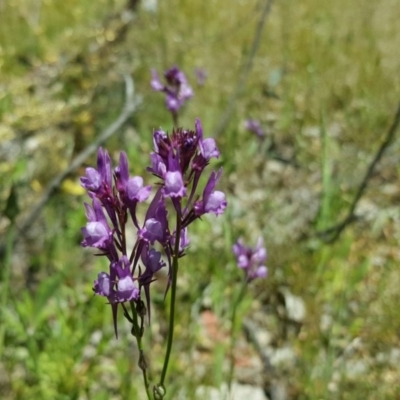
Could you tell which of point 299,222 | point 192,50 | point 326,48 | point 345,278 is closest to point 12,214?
point 345,278

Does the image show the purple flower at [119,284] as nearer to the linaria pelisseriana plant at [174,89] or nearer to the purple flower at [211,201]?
the purple flower at [211,201]

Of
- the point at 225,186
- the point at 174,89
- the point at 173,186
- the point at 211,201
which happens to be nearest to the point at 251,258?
the point at 174,89

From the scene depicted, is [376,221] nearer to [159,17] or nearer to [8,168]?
[8,168]

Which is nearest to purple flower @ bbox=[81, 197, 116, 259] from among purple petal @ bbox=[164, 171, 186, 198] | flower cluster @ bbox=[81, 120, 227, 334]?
flower cluster @ bbox=[81, 120, 227, 334]

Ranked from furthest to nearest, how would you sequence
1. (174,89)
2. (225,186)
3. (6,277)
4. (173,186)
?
(225,186), (174,89), (6,277), (173,186)

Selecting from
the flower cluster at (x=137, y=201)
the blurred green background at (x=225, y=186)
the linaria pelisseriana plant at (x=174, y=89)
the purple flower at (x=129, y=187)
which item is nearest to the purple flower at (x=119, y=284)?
the flower cluster at (x=137, y=201)

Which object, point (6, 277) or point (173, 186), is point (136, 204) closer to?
point (173, 186)
